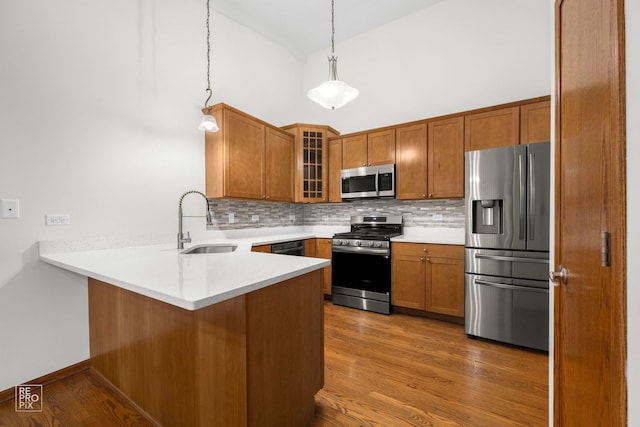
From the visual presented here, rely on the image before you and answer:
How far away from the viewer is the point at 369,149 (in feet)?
12.4

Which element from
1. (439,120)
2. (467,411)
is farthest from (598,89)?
(439,120)

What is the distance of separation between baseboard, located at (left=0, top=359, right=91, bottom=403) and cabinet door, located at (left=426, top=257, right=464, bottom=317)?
3.16 metres

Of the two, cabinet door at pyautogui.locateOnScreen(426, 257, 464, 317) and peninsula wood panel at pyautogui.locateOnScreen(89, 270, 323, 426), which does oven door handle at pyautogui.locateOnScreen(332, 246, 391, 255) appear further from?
peninsula wood panel at pyautogui.locateOnScreen(89, 270, 323, 426)

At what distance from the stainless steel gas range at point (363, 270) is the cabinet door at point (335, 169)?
70cm

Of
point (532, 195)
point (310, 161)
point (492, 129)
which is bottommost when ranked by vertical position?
point (532, 195)

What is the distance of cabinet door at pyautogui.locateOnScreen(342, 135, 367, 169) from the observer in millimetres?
3828

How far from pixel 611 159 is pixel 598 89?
9.3 inches

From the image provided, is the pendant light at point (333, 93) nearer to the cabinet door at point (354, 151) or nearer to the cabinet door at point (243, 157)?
the cabinet door at point (243, 157)

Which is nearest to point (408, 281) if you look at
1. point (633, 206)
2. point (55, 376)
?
point (633, 206)

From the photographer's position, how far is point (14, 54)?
1.89m

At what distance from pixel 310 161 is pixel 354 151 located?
677 mm

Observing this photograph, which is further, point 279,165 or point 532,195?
point 279,165

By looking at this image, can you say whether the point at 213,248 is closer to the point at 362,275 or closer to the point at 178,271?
the point at 178,271

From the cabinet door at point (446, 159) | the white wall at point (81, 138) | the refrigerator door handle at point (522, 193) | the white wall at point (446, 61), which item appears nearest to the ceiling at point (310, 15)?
the white wall at point (446, 61)
